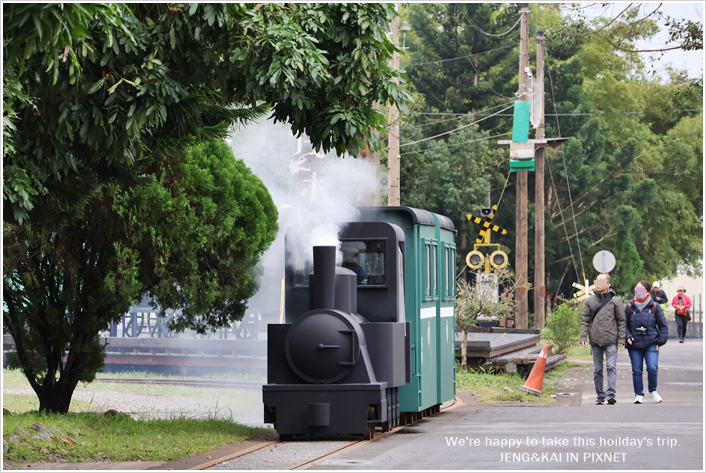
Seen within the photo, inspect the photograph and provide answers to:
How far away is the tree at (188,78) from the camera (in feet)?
28.8

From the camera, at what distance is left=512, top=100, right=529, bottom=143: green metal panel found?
3150 cm

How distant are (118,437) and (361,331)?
3046mm

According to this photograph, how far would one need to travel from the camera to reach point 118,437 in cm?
1190

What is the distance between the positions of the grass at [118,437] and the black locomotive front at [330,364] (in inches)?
38.0

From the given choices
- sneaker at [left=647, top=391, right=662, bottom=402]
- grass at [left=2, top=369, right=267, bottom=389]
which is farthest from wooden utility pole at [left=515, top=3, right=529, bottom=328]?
sneaker at [left=647, top=391, right=662, bottom=402]

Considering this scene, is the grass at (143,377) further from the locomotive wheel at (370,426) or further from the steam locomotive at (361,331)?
the locomotive wheel at (370,426)

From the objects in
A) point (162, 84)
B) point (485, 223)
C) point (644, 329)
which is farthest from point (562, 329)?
point (162, 84)

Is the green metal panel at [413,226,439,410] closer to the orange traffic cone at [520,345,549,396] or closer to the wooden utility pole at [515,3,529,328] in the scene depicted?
the orange traffic cone at [520,345,549,396]

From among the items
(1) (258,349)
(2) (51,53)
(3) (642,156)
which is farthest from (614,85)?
(2) (51,53)

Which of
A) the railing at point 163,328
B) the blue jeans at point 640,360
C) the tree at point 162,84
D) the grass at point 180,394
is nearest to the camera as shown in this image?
the tree at point 162,84

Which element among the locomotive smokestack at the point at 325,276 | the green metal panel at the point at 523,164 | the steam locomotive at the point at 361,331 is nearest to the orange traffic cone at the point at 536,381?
the steam locomotive at the point at 361,331

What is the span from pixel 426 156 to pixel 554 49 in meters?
9.14

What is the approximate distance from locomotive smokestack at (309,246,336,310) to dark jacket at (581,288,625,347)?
444 centimetres

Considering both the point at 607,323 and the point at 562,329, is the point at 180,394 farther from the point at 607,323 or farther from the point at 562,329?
the point at 607,323
